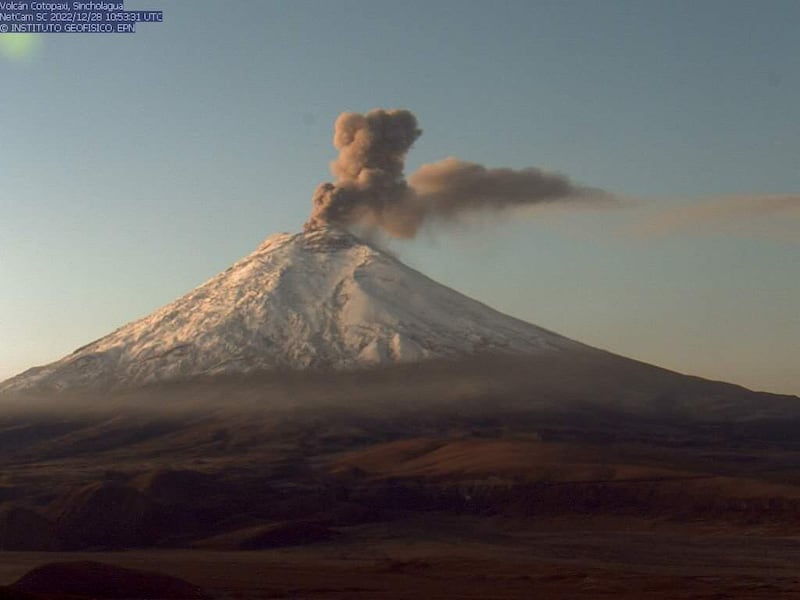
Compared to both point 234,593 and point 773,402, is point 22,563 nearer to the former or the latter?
point 234,593

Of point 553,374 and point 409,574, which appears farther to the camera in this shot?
point 553,374

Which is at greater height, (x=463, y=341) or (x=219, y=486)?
(x=463, y=341)

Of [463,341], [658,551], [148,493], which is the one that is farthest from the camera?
[463,341]

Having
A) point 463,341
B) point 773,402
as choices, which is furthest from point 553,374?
point 773,402

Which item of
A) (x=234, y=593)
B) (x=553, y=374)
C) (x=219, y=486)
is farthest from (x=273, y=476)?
(x=553, y=374)

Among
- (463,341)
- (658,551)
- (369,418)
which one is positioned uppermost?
(463,341)

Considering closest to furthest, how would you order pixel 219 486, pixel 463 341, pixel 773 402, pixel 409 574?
pixel 409 574, pixel 219 486, pixel 773 402, pixel 463 341
